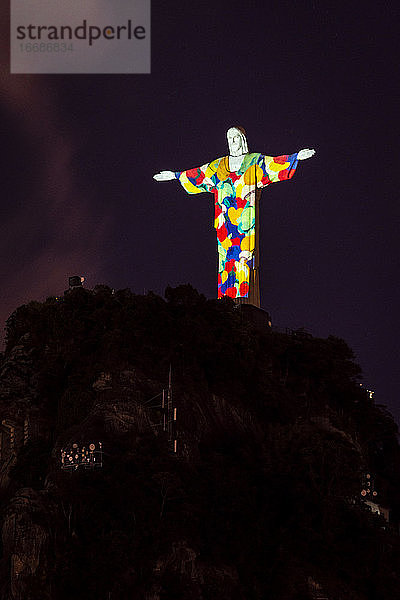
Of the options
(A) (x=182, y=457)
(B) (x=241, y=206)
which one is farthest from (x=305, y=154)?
(A) (x=182, y=457)

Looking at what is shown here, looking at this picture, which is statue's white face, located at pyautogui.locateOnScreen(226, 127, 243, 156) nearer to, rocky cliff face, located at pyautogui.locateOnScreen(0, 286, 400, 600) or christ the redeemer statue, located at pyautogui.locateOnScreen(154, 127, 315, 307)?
Answer: christ the redeemer statue, located at pyautogui.locateOnScreen(154, 127, 315, 307)

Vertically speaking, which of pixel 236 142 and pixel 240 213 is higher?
pixel 236 142

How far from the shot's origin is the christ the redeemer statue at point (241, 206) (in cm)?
3256

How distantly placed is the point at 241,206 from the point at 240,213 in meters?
0.27

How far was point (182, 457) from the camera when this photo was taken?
81.7 ft

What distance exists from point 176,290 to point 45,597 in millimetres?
10894

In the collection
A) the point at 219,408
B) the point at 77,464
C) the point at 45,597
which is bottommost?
the point at 45,597

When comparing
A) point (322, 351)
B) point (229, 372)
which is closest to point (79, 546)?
point (229, 372)

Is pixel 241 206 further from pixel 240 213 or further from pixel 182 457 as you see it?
pixel 182 457

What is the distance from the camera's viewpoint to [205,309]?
28750 millimetres

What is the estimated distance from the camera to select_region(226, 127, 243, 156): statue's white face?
112 feet

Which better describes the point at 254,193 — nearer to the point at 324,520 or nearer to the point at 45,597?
the point at 324,520

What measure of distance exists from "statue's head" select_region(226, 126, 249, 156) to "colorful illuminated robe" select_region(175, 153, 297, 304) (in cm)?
42

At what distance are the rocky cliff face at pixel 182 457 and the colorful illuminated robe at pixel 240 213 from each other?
2.51 m
